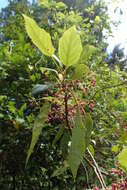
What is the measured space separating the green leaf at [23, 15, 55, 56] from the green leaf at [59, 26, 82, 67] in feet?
0.08

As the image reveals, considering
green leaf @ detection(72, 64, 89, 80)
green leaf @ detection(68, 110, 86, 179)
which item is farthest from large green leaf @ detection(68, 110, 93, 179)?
green leaf @ detection(72, 64, 89, 80)

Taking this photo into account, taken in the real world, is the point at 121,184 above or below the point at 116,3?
below

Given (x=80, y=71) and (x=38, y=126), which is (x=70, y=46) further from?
(x=38, y=126)

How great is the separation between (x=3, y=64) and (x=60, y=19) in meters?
0.98

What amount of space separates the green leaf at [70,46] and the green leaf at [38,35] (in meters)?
0.03

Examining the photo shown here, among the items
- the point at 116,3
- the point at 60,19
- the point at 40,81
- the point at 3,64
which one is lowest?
the point at 40,81

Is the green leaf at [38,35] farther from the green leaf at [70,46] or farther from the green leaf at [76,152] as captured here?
the green leaf at [76,152]

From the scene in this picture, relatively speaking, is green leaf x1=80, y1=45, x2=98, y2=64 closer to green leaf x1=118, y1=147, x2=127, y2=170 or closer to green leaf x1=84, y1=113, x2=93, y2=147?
green leaf x1=84, y1=113, x2=93, y2=147

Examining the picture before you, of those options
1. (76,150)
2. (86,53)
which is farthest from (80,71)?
(76,150)

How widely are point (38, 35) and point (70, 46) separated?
2.5 inches

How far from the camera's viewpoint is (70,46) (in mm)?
566

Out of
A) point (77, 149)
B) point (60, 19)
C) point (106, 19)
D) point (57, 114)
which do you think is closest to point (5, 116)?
point (57, 114)

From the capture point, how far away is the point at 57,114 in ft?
2.62

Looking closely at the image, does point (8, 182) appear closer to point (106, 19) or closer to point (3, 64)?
point (3, 64)
